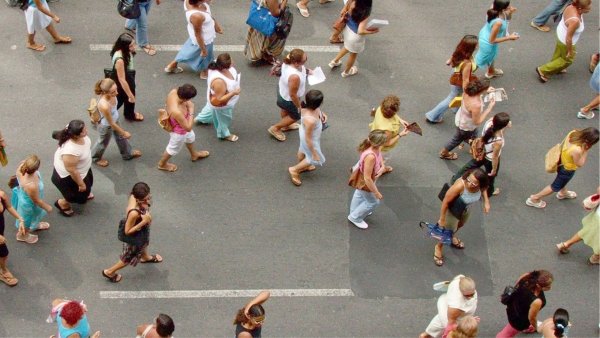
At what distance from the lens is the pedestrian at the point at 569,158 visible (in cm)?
957

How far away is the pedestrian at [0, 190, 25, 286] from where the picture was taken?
8.72 metres

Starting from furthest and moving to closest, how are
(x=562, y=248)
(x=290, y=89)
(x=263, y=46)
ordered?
(x=263, y=46) → (x=290, y=89) → (x=562, y=248)

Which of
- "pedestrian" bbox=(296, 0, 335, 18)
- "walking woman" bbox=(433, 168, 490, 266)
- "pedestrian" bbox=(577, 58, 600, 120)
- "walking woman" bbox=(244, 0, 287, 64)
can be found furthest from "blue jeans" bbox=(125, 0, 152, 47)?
"pedestrian" bbox=(577, 58, 600, 120)

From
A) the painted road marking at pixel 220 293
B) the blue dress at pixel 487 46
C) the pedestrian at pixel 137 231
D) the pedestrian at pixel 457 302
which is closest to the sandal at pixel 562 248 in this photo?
the pedestrian at pixel 457 302

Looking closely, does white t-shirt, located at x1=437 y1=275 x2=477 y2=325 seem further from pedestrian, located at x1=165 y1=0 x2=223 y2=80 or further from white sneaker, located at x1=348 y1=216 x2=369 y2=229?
pedestrian, located at x1=165 y1=0 x2=223 y2=80

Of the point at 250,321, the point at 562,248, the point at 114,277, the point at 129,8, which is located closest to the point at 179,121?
the point at 114,277

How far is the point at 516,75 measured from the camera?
1219cm

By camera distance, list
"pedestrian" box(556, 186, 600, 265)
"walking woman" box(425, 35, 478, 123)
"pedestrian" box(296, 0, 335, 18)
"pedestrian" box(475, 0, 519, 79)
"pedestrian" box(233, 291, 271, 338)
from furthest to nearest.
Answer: "pedestrian" box(296, 0, 335, 18) < "pedestrian" box(475, 0, 519, 79) < "walking woman" box(425, 35, 478, 123) < "pedestrian" box(556, 186, 600, 265) < "pedestrian" box(233, 291, 271, 338)

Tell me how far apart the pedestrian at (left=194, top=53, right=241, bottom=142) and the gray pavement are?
50cm

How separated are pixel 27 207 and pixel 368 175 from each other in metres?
4.01

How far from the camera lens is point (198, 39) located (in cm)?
1105

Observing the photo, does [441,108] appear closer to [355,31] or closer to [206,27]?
[355,31]

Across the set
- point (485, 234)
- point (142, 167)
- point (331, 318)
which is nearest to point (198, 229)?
point (142, 167)

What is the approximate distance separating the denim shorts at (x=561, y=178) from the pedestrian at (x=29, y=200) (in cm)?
629
